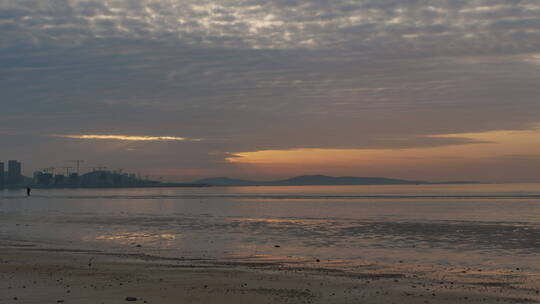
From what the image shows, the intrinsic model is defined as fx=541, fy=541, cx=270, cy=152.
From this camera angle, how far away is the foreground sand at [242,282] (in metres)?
18.8

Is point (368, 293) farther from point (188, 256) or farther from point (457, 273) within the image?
point (188, 256)

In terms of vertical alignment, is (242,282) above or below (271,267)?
above

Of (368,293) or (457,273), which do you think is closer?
(368,293)

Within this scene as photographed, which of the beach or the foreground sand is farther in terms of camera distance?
the beach

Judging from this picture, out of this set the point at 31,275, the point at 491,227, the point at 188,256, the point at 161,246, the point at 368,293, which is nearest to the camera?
the point at 368,293

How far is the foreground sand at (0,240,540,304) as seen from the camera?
18781 mm

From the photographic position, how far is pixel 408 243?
39.1 meters

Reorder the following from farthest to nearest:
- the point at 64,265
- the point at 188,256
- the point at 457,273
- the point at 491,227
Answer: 1. the point at 491,227
2. the point at 188,256
3. the point at 64,265
4. the point at 457,273

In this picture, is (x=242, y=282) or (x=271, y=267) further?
(x=271, y=267)

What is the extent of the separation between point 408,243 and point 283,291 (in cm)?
2128

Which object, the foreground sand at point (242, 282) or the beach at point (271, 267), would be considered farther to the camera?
the beach at point (271, 267)

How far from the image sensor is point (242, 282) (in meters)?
22.1

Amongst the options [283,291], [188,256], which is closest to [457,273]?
[283,291]

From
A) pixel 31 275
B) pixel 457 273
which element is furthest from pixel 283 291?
pixel 31 275
